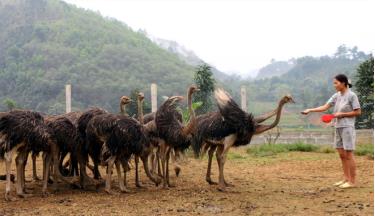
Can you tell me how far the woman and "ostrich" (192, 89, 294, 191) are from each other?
2.57ft

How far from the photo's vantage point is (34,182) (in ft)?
31.3

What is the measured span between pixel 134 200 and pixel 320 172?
4455 mm

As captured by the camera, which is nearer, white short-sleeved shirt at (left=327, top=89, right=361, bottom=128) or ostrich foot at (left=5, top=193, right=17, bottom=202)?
ostrich foot at (left=5, top=193, right=17, bottom=202)

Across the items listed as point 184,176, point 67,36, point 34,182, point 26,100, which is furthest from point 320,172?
point 67,36

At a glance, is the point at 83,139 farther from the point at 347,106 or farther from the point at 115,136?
the point at 347,106

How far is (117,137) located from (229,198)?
1912 millimetres

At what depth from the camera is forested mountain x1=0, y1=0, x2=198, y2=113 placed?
3866 centimetres

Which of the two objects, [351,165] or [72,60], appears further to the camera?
[72,60]

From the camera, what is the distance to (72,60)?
44250 millimetres

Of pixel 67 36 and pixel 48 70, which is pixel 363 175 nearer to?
pixel 48 70

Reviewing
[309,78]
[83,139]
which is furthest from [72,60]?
[83,139]

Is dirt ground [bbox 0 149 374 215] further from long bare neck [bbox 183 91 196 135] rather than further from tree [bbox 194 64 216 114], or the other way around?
tree [bbox 194 64 216 114]

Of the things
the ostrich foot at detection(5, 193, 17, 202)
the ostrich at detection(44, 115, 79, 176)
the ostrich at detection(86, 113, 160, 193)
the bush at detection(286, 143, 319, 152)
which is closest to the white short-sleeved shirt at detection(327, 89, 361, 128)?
the ostrich at detection(86, 113, 160, 193)

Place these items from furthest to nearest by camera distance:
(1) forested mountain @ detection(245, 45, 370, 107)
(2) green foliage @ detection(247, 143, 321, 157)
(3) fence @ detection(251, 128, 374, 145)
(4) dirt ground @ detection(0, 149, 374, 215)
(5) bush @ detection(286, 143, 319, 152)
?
(1) forested mountain @ detection(245, 45, 370, 107), (3) fence @ detection(251, 128, 374, 145), (5) bush @ detection(286, 143, 319, 152), (2) green foliage @ detection(247, 143, 321, 157), (4) dirt ground @ detection(0, 149, 374, 215)
